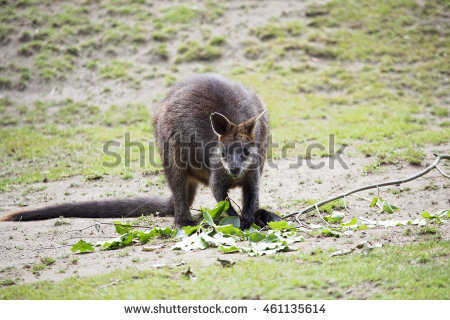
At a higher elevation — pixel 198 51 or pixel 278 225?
pixel 198 51

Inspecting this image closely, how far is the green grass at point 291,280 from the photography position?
354cm

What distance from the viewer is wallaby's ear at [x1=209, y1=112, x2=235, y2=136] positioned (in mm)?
5377

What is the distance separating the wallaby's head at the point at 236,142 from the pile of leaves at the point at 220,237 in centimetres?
49

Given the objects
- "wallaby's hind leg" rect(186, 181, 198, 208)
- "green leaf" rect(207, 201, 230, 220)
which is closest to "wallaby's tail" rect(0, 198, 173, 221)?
"wallaby's hind leg" rect(186, 181, 198, 208)

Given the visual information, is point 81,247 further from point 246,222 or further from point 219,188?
point 246,222

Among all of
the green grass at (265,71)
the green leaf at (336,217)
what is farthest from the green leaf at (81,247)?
the green grass at (265,71)

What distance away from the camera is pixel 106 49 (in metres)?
14.0

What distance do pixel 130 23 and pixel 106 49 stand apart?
1.58 meters

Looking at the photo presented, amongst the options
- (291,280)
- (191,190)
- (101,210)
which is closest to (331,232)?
(291,280)

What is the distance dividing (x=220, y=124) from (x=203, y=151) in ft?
1.78

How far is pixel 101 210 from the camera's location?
6.21 metres

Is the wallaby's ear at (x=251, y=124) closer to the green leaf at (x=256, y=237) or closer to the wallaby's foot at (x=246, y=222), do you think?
the wallaby's foot at (x=246, y=222)

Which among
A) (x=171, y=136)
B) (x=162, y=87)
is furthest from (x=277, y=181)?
(x=162, y=87)

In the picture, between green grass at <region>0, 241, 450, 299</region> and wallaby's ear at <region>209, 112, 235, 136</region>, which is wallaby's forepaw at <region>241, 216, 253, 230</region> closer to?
wallaby's ear at <region>209, 112, 235, 136</region>
